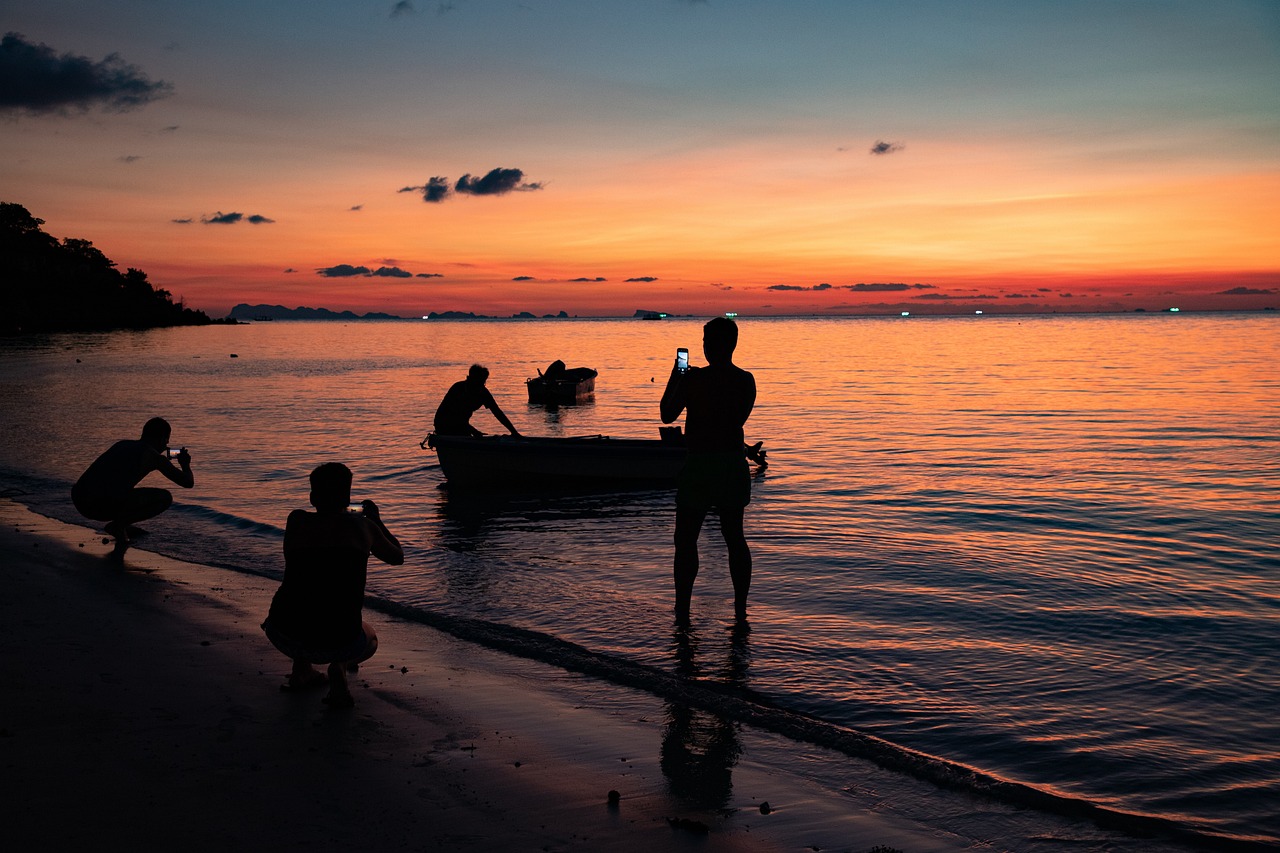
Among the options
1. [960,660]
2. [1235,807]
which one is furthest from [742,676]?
[1235,807]

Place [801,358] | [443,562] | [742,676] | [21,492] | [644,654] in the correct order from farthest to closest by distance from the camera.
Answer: [801,358], [21,492], [443,562], [644,654], [742,676]

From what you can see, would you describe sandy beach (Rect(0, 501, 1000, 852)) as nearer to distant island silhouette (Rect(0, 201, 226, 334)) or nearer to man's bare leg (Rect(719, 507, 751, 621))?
man's bare leg (Rect(719, 507, 751, 621))

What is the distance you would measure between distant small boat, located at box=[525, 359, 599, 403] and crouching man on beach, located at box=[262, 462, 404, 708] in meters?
32.5

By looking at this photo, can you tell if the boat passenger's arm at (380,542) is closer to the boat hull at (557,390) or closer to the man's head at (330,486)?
the man's head at (330,486)

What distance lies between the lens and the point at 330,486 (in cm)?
550

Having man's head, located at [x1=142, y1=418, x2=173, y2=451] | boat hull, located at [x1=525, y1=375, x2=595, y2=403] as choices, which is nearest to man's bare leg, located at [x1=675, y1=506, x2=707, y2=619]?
man's head, located at [x1=142, y1=418, x2=173, y2=451]

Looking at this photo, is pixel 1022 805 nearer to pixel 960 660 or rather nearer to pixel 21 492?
pixel 960 660

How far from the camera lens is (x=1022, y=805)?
5.01 metres

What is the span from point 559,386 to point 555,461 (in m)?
21.7

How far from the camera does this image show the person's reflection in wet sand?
4.84 meters

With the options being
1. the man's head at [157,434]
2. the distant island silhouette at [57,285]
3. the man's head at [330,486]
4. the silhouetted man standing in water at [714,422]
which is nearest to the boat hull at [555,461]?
the man's head at [157,434]

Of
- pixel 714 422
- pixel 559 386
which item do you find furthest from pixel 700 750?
pixel 559 386

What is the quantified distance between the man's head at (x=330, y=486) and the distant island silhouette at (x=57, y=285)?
141289mm

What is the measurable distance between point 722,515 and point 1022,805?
3.31m
